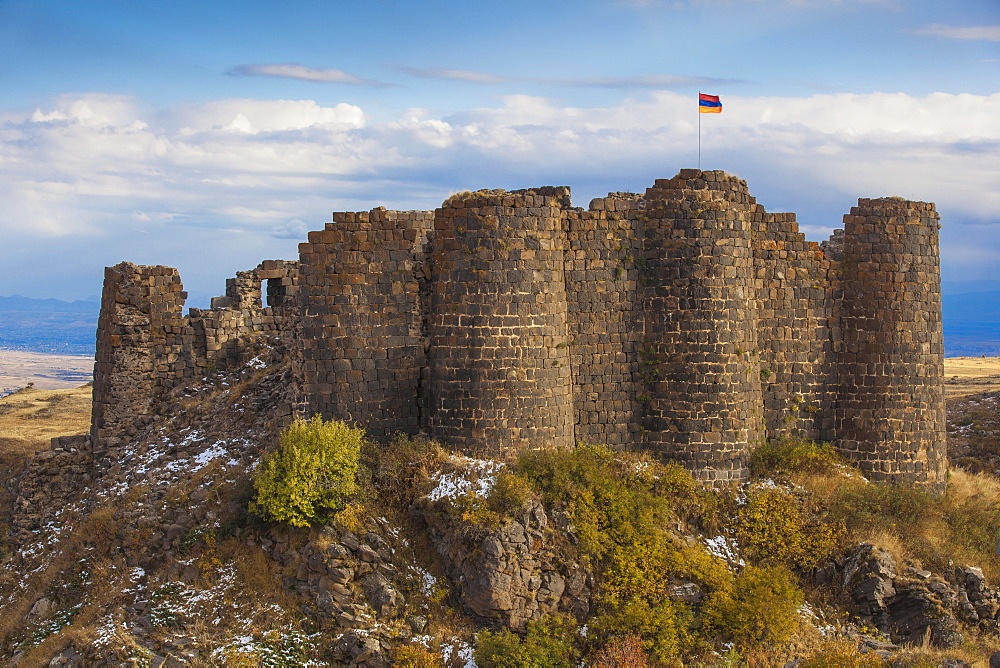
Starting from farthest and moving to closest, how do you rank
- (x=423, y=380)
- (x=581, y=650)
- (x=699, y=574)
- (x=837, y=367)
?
(x=837, y=367) < (x=423, y=380) < (x=699, y=574) < (x=581, y=650)

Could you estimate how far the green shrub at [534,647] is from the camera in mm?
16500

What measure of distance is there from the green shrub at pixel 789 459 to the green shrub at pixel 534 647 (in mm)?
6274

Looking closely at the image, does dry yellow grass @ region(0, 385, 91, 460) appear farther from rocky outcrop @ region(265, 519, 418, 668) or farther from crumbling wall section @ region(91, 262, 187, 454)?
rocky outcrop @ region(265, 519, 418, 668)

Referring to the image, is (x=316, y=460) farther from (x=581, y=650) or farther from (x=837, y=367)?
(x=837, y=367)

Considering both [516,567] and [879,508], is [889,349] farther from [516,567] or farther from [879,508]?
[516,567]

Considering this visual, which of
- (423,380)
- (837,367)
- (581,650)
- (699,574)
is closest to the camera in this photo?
(581,650)

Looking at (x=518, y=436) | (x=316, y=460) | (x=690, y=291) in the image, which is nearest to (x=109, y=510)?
(x=316, y=460)

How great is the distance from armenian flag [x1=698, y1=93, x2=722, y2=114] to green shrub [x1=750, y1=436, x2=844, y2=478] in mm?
7727

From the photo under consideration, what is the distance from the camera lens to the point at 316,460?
59.9 ft

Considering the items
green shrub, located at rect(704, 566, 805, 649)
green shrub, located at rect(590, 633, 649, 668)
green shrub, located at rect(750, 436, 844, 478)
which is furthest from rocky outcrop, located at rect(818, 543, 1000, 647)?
green shrub, located at rect(590, 633, 649, 668)

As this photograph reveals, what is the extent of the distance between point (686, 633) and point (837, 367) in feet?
25.9

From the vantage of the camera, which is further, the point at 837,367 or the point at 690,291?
the point at 837,367

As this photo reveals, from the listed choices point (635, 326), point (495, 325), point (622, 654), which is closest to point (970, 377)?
point (635, 326)

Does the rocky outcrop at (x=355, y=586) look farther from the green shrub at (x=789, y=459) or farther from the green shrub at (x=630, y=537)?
the green shrub at (x=789, y=459)
